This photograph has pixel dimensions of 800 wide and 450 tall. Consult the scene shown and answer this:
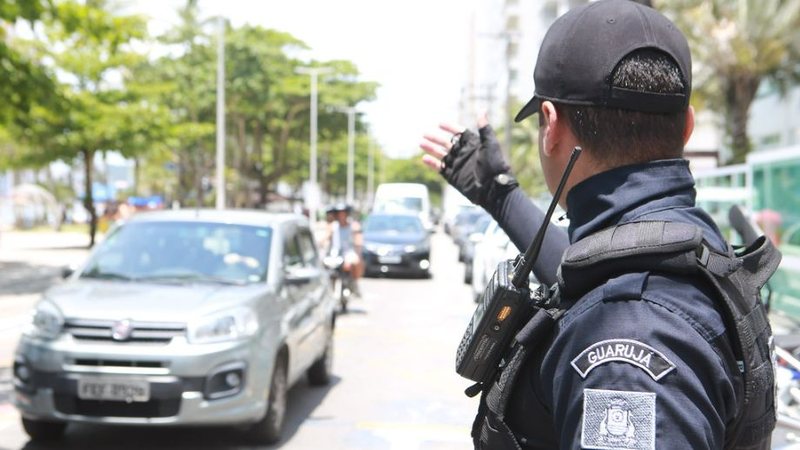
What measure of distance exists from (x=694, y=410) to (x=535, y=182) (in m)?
50.3

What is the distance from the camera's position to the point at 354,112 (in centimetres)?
5338

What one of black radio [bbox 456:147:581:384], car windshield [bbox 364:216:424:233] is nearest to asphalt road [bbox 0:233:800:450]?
black radio [bbox 456:147:581:384]

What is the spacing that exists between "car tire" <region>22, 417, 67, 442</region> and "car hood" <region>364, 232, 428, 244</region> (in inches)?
629

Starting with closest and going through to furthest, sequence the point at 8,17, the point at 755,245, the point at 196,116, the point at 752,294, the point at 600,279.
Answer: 1. the point at 600,279
2. the point at 752,294
3. the point at 755,245
4. the point at 8,17
5. the point at 196,116

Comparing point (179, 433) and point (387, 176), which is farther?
point (387, 176)

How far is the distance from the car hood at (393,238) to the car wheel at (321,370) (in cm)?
1345

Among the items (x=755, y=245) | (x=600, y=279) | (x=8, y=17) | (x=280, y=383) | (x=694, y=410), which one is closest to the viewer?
(x=694, y=410)

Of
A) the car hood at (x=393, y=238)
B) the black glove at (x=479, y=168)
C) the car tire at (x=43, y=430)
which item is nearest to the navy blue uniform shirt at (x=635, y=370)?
the black glove at (x=479, y=168)

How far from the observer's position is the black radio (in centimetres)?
159

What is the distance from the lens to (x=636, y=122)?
1561 millimetres

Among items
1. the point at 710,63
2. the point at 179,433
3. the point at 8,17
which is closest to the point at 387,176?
the point at 710,63

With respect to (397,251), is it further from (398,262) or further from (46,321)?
(46,321)

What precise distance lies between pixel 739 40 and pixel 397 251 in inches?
409

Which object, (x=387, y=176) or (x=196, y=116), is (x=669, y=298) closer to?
(x=196, y=116)
